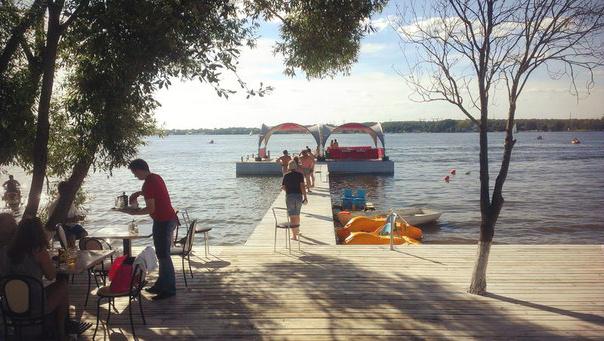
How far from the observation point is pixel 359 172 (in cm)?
3678

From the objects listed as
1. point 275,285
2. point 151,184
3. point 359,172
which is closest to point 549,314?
point 275,285

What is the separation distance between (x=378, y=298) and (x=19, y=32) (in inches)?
266

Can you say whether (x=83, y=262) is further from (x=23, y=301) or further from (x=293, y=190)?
(x=293, y=190)

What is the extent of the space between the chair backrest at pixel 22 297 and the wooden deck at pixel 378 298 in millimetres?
1065

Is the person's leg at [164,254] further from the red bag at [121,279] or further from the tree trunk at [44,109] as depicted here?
the tree trunk at [44,109]

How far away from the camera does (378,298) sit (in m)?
6.32

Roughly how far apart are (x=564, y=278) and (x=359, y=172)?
29.7m

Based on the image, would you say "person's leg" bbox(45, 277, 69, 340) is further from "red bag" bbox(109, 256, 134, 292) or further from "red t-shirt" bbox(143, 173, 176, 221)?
"red t-shirt" bbox(143, 173, 176, 221)

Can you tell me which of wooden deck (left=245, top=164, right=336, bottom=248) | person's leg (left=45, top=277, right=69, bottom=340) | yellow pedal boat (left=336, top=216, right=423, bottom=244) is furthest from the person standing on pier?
person's leg (left=45, top=277, right=69, bottom=340)

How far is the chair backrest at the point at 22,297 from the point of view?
4.38m

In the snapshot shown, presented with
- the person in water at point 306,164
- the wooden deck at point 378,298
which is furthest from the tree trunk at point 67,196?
the person in water at point 306,164

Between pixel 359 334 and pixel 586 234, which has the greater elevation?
pixel 359 334

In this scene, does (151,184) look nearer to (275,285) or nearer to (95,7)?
(275,285)

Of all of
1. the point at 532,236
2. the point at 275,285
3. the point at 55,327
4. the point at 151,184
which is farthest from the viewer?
the point at 532,236
